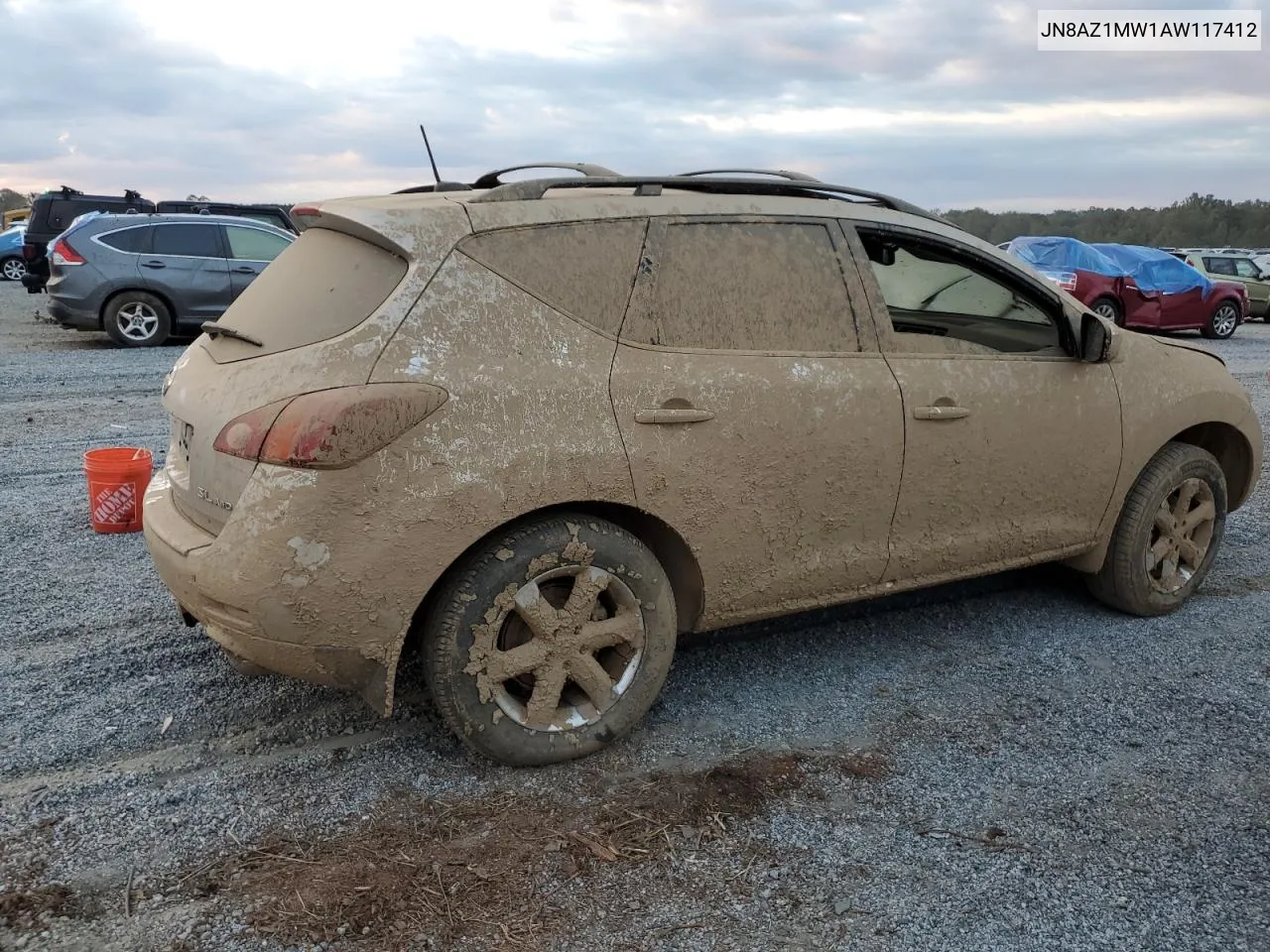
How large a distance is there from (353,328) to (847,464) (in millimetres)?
1668

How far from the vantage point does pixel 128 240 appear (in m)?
12.7

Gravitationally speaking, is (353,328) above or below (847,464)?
above

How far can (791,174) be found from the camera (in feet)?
13.0

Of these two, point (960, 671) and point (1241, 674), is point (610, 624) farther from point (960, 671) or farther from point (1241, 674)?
Result: point (1241, 674)

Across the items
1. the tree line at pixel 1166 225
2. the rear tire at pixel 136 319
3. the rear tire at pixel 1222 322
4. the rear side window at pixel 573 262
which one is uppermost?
the tree line at pixel 1166 225

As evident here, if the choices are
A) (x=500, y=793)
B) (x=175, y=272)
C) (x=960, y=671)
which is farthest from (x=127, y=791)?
(x=175, y=272)

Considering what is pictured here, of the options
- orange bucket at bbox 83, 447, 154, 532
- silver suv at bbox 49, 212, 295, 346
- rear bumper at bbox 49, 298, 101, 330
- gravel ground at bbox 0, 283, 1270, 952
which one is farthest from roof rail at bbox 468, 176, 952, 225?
rear bumper at bbox 49, 298, 101, 330

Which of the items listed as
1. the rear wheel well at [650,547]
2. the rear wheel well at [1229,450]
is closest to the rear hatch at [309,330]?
the rear wheel well at [650,547]

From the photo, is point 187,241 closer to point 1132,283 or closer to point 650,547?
point 650,547

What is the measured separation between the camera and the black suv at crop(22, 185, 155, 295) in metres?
17.6

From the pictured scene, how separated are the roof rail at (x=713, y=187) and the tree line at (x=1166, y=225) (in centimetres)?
5073

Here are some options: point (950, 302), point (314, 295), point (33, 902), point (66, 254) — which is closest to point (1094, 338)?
point (950, 302)

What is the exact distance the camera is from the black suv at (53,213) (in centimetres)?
1764

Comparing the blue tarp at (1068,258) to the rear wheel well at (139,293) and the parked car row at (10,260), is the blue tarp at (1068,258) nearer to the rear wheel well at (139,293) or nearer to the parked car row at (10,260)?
the rear wheel well at (139,293)
